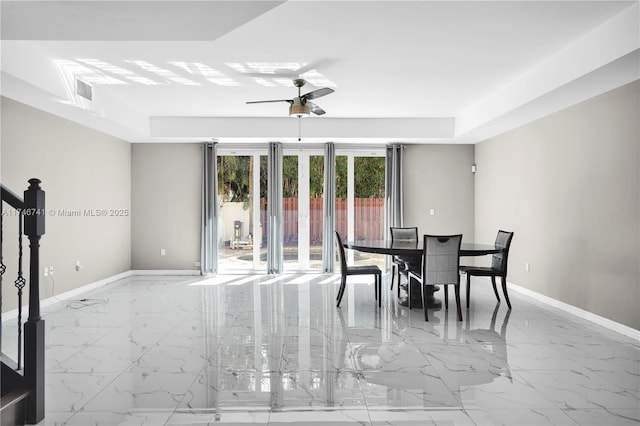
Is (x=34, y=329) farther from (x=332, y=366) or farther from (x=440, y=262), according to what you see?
(x=440, y=262)

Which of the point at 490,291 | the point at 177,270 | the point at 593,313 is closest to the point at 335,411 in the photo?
the point at 593,313

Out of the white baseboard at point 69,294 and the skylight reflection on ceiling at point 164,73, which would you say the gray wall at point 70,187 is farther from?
the skylight reflection on ceiling at point 164,73

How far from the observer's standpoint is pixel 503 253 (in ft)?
16.5

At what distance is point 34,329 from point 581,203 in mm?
5226

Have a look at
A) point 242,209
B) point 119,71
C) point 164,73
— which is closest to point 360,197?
point 242,209

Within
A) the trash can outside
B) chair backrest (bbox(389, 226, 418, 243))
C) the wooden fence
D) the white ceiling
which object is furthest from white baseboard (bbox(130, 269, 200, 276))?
chair backrest (bbox(389, 226, 418, 243))

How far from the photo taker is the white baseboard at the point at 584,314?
13.5 feet

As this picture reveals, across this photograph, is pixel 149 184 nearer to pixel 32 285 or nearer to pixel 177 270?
pixel 177 270

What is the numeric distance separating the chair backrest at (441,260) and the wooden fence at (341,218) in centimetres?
358

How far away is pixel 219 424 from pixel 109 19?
8.67 ft

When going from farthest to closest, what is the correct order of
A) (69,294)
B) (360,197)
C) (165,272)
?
(360,197) < (165,272) < (69,294)

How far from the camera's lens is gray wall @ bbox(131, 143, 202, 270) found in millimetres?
7914

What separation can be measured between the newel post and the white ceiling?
1294mm

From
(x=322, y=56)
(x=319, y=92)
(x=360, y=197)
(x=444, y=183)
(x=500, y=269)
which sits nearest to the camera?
(x=322, y=56)
